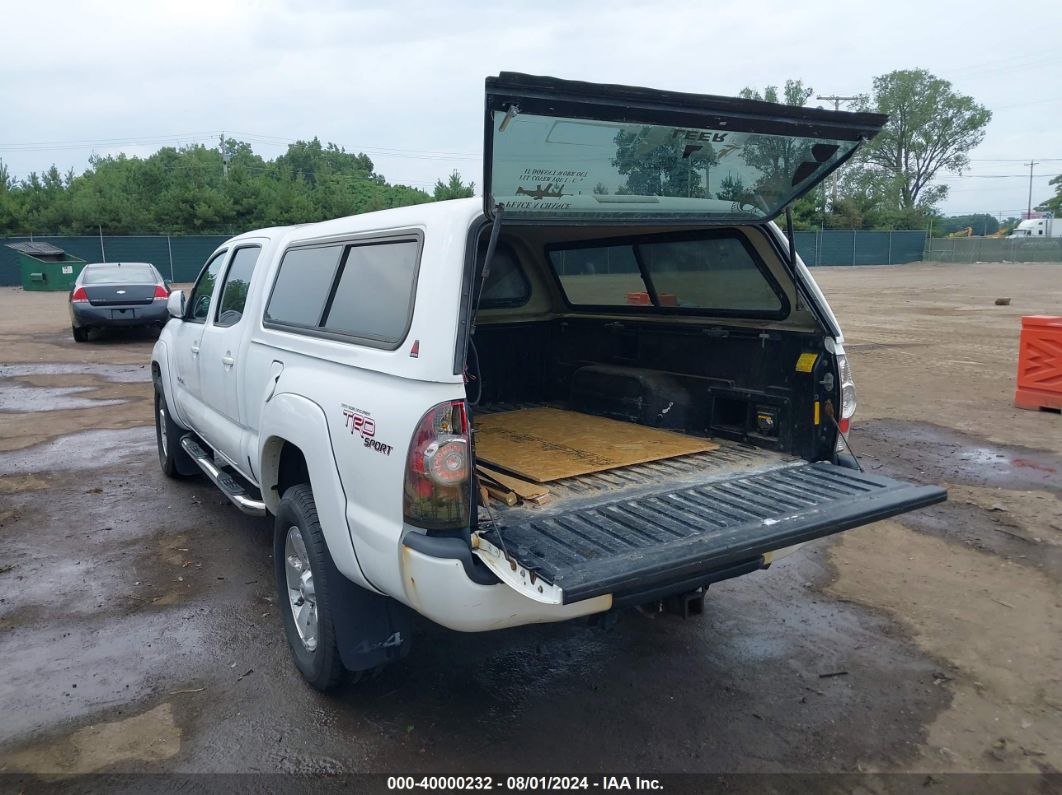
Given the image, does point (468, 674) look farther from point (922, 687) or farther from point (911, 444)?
point (911, 444)

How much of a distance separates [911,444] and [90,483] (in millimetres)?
7280

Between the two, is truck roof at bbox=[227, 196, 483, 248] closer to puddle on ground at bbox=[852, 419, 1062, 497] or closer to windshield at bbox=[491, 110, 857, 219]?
windshield at bbox=[491, 110, 857, 219]

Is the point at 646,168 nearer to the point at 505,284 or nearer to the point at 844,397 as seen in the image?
the point at 844,397

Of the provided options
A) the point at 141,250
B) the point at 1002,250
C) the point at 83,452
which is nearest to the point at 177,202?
the point at 141,250

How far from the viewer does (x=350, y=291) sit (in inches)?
149

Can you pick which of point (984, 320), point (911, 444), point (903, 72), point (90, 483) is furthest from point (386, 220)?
point (903, 72)

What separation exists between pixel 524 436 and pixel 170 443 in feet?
11.2

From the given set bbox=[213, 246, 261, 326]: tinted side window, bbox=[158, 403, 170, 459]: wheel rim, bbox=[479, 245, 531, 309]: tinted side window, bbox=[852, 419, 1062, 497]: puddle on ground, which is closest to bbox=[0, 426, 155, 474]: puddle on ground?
bbox=[158, 403, 170, 459]: wheel rim

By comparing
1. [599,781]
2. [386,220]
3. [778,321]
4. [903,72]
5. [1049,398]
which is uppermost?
[903,72]

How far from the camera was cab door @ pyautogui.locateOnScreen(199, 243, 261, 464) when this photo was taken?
15.3ft

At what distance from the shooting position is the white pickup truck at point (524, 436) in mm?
2902

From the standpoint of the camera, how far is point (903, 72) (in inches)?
2672

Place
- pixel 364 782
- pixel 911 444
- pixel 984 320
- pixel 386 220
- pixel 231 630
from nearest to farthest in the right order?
pixel 364 782 < pixel 386 220 < pixel 231 630 < pixel 911 444 < pixel 984 320

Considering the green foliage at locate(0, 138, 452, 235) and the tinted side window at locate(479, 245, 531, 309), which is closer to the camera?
the tinted side window at locate(479, 245, 531, 309)
